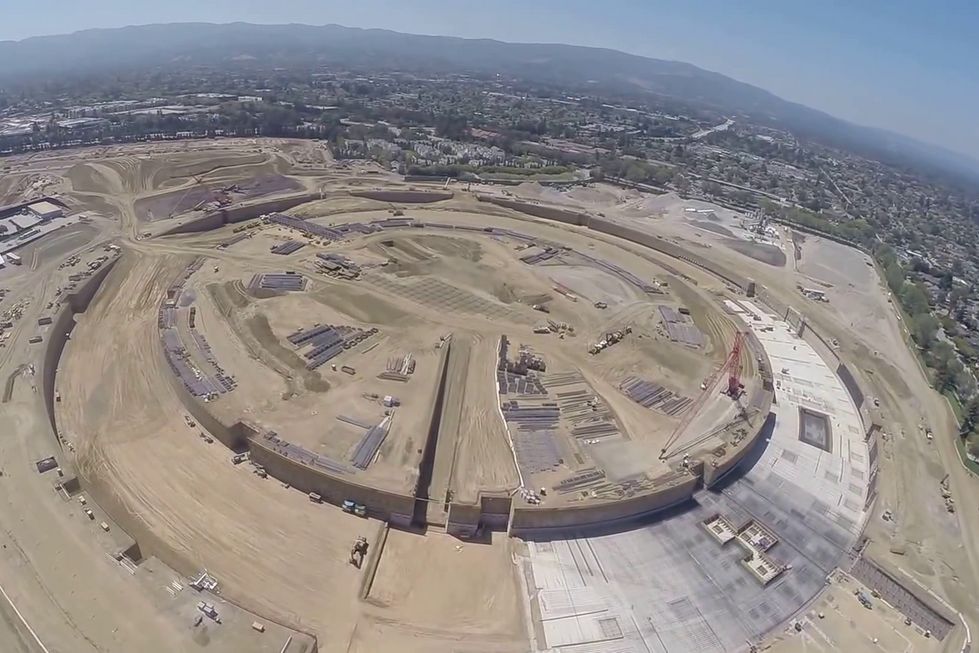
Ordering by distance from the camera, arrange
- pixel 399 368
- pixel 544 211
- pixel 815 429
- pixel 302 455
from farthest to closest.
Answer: pixel 544 211, pixel 399 368, pixel 815 429, pixel 302 455

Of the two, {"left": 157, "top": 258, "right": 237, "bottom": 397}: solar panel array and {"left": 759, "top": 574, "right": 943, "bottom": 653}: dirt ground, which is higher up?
{"left": 157, "top": 258, "right": 237, "bottom": 397}: solar panel array

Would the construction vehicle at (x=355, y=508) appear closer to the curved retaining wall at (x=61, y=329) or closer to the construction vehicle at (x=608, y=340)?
the curved retaining wall at (x=61, y=329)

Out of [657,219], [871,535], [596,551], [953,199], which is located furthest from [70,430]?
[953,199]

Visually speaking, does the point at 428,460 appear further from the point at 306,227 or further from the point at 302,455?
the point at 306,227

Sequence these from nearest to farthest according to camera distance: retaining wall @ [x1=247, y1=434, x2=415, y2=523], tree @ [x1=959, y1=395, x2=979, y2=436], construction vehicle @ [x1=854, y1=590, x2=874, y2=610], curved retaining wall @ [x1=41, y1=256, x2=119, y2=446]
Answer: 1. construction vehicle @ [x1=854, y1=590, x2=874, y2=610]
2. retaining wall @ [x1=247, y1=434, x2=415, y2=523]
3. curved retaining wall @ [x1=41, y1=256, x2=119, y2=446]
4. tree @ [x1=959, y1=395, x2=979, y2=436]

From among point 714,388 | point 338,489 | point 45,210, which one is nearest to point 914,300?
point 714,388

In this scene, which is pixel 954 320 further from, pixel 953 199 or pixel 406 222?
pixel 953 199

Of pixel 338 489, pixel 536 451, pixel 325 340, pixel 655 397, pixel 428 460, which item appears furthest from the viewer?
pixel 325 340

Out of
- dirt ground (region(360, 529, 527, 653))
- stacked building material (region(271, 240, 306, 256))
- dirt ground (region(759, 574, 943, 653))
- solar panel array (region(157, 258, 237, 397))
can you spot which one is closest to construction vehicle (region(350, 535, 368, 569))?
dirt ground (region(360, 529, 527, 653))

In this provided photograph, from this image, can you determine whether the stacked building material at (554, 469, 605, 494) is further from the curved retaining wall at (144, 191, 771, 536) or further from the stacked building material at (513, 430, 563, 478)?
the curved retaining wall at (144, 191, 771, 536)
